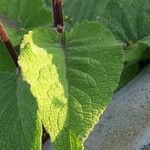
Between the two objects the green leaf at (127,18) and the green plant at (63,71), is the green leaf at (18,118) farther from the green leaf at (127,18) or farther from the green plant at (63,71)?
the green leaf at (127,18)

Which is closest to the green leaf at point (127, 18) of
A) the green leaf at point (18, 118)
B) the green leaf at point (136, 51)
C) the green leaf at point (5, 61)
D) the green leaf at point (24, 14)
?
the green leaf at point (136, 51)

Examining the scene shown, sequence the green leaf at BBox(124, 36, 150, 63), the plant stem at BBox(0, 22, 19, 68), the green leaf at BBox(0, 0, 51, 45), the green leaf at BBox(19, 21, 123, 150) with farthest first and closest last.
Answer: the green leaf at BBox(0, 0, 51, 45)
the green leaf at BBox(124, 36, 150, 63)
the plant stem at BBox(0, 22, 19, 68)
the green leaf at BBox(19, 21, 123, 150)

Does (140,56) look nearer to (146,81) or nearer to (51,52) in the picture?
(146,81)

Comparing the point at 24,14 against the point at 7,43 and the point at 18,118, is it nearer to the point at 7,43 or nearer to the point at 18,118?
the point at 7,43

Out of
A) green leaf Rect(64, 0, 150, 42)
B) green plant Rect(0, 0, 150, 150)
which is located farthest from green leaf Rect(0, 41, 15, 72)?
green leaf Rect(64, 0, 150, 42)

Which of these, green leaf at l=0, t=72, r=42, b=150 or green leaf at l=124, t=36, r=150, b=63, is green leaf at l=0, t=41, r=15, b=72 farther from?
green leaf at l=124, t=36, r=150, b=63

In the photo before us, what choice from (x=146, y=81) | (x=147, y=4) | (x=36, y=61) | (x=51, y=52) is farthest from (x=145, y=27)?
(x=36, y=61)

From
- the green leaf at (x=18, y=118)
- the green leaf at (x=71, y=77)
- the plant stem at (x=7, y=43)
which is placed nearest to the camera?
the green leaf at (x=71, y=77)
